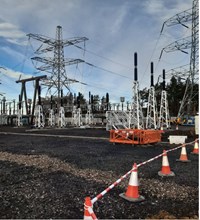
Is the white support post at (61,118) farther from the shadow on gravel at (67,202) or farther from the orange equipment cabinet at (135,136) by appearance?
the shadow on gravel at (67,202)

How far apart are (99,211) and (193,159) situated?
23.4 feet

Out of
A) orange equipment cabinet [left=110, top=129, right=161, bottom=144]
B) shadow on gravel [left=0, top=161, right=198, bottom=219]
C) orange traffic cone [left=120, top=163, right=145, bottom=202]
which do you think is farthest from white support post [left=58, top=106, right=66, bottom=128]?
orange traffic cone [left=120, top=163, right=145, bottom=202]

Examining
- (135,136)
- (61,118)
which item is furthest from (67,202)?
(61,118)

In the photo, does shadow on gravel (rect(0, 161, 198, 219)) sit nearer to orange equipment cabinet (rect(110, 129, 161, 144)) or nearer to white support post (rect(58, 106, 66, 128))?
orange equipment cabinet (rect(110, 129, 161, 144))

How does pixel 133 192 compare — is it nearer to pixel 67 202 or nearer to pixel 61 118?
pixel 67 202

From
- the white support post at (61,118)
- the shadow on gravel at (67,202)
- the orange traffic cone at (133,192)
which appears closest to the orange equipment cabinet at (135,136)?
the shadow on gravel at (67,202)

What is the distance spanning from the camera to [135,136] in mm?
16266

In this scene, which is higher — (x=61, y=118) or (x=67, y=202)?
(x=61, y=118)

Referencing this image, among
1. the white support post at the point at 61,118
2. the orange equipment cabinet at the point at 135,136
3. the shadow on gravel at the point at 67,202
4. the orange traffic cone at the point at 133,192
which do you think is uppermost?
the white support post at the point at 61,118

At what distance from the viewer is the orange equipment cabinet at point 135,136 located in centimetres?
1593

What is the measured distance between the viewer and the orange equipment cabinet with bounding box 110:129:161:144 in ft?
52.3

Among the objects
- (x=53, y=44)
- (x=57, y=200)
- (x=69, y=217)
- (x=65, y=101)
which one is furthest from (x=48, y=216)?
(x=65, y=101)

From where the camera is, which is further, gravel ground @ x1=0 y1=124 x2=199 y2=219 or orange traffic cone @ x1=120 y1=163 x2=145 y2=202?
orange traffic cone @ x1=120 y1=163 x2=145 y2=202

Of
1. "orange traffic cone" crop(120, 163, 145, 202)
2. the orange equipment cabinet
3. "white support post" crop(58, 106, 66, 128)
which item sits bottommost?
"orange traffic cone" crop(120, 163, 145, 202)
